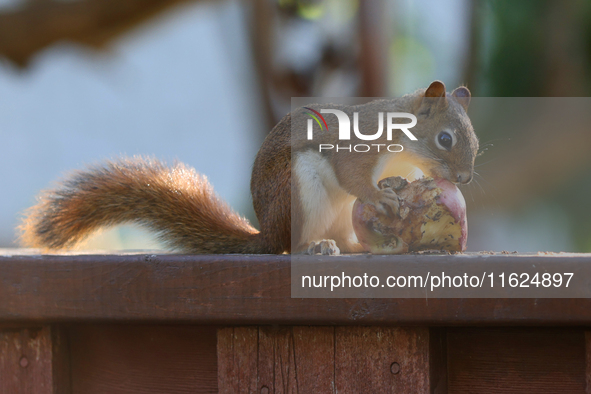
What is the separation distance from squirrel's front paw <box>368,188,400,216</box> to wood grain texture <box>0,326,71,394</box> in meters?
0.63

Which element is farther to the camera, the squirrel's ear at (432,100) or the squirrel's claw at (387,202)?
the squirrel's ear at (432,100)

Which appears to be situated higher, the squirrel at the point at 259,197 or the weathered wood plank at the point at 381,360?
the squirrel at the point at 259,197

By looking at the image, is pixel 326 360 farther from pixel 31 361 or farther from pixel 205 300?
pixel 31 361

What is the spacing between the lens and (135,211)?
1.29 meters

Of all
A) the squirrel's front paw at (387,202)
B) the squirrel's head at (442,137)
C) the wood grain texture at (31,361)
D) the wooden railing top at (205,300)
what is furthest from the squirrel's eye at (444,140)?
the wood grain texture at (31,361)

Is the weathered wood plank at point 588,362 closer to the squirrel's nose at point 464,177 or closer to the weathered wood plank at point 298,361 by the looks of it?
the weathered wood plank at point 298,361

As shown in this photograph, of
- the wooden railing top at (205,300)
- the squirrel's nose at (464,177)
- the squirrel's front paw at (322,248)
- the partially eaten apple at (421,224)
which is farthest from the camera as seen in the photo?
the squirrel's nose at (464,177)

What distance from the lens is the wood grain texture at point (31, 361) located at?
0.86 meters

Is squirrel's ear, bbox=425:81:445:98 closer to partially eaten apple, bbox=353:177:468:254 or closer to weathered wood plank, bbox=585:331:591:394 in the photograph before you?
partially eaten apple, bbox=353:177:468:254

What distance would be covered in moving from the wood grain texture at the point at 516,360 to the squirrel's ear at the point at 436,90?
0.77 m

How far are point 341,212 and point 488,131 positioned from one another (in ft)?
6.82

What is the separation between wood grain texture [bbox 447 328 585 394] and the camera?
0.81 meters

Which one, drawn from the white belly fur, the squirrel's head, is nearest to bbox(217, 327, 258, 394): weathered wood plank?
the white belly fur

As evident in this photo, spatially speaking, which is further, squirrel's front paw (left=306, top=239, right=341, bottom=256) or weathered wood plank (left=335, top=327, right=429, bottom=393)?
squirrel's front paw (left=306, top=239, right=341, bottom=256)
